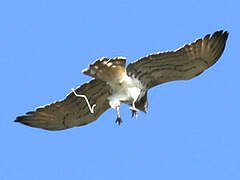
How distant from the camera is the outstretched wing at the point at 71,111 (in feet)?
75.0

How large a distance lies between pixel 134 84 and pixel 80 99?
4.75ft

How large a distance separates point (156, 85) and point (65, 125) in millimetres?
2548

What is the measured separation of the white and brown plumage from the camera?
21812mm

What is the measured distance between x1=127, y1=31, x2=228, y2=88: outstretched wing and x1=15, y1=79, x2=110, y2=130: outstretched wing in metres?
0.97

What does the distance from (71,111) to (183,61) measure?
304 cm

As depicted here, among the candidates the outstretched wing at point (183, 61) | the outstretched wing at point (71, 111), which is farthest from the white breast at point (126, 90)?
the outstretched wing at point (71, 111)

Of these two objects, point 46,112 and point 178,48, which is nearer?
point 178,48

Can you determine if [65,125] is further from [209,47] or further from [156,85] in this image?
[209,47]

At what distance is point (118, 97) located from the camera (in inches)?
886

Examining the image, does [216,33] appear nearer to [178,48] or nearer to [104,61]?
[178,48]

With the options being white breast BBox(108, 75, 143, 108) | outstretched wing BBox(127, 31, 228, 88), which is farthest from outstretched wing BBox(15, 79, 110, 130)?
outstretched wing BBox(127, 31, 228, 88)

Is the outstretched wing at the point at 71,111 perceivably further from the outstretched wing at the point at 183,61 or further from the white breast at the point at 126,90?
the outstretched wing at the point at 183,61

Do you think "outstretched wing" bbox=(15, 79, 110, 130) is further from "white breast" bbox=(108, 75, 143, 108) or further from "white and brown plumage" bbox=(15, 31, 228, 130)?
"white breast" bbox=(108, 75, 143, 108)

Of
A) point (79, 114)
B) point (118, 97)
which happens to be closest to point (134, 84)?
point (118, 97)
